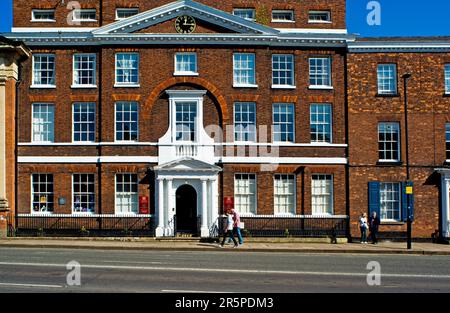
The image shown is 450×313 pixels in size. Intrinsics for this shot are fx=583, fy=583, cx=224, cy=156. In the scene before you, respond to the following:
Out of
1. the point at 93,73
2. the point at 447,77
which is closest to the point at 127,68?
the point at 93,73

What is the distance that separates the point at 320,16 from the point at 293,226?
39.9ft

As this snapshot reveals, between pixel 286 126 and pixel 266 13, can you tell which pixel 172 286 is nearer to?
pixel 286 126

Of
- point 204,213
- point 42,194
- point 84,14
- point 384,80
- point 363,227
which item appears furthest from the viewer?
point 84,14

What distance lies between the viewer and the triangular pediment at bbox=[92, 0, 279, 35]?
30.4 m

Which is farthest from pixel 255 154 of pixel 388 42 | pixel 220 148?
pixel 388 42

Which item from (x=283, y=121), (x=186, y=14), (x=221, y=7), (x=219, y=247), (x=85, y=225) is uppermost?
(x=221, y=7)

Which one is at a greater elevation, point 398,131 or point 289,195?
point 398,131

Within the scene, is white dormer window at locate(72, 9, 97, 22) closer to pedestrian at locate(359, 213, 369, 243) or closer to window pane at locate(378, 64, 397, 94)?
window pane at locate(378, 64, 397, 94)

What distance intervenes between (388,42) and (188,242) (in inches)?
585

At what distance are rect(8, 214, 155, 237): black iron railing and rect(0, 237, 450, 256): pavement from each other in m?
0.81

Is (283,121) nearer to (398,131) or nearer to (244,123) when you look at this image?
(244,123)

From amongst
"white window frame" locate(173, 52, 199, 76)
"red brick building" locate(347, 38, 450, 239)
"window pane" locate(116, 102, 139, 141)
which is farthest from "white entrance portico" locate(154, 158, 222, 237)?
"red brick building" locate(347, 38, 450, 239)

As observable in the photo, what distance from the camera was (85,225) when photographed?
30.2m

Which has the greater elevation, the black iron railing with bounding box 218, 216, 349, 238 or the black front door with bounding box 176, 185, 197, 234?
the black front door with bounding box 176, 185, 197, 234
